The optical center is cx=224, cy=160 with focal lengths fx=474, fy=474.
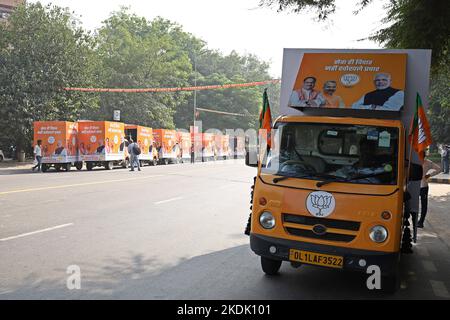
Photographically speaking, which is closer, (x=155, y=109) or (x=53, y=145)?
(x=53, y=145)

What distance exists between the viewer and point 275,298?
5051 mm

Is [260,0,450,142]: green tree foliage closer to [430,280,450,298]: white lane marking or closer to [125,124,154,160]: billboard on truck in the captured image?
[430,280,450,298]: white lane marking

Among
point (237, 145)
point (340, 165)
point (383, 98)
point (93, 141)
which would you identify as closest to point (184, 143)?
point (237, 145)

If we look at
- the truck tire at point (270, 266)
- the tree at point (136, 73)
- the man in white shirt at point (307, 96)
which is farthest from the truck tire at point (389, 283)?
the tree at point (136, 73)

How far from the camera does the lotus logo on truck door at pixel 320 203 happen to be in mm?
5055

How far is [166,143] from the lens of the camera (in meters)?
39.1

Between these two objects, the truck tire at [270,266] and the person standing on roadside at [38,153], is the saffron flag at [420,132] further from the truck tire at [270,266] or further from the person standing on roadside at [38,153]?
the person standing on roadside at [38,153]

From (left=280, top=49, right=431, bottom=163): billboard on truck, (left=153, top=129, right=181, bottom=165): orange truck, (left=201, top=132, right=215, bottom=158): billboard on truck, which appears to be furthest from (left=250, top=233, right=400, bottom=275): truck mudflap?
(left=201, top=132, right=215, bottom=158): billboard on truck

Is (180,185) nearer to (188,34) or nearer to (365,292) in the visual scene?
(365,292)

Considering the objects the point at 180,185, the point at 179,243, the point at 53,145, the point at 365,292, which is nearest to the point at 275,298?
the point at 365,292

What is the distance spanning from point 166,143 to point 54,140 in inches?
540

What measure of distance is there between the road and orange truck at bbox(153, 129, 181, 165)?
1028 inches

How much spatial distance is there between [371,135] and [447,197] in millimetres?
12557

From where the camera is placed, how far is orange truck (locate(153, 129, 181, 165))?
38188 mm
